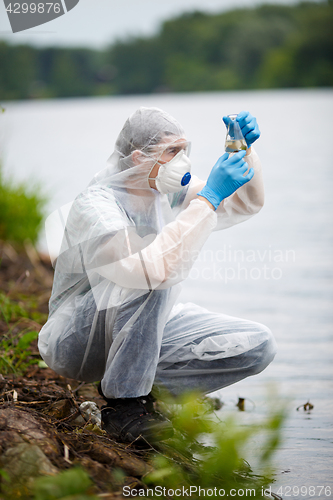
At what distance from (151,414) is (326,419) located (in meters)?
0.75

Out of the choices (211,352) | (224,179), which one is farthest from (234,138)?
(211,352)

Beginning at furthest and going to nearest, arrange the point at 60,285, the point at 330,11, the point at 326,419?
1. the point at 330,11
2. the point at 326,419
3. the point at 60,285

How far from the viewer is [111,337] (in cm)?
180

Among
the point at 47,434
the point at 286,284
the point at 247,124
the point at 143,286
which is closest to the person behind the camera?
the point at 47,434

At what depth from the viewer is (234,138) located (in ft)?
5.98

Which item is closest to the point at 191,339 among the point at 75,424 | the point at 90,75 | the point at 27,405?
the point at 75,424

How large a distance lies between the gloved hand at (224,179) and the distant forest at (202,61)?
1265 inches

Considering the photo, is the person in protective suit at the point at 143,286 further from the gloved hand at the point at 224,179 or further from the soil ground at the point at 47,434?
the soil ground at the point at 47,434

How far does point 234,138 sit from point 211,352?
0.71 metres

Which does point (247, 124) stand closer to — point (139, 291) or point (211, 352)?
point (139, 291)

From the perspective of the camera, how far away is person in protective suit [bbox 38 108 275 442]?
1.67 m

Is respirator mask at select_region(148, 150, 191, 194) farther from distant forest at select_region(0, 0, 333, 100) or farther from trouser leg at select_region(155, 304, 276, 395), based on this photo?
distant forest at select_region(0, 0, 333, 100)

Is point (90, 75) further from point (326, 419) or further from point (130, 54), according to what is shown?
point (326, 419)

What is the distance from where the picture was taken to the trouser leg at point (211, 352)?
1.84m
